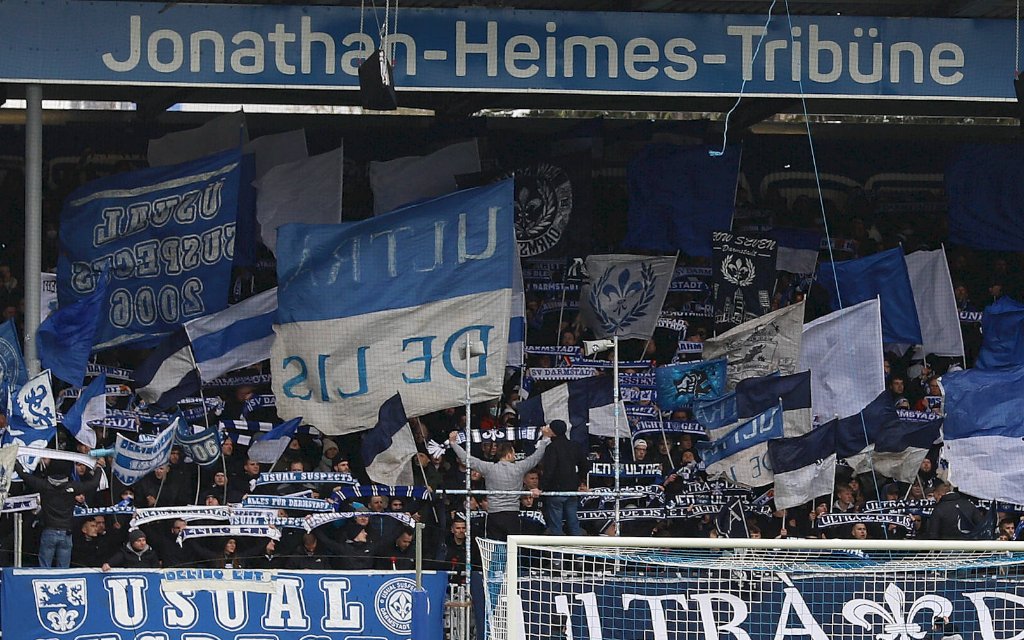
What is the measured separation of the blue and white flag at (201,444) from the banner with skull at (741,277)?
6.46m

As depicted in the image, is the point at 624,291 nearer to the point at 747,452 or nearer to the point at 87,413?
the point at 747,452

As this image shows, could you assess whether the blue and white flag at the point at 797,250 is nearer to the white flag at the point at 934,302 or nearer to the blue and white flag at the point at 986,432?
the white flag at the point at 934,302

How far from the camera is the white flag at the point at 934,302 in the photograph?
21375mm

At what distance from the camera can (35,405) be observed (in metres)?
15.8

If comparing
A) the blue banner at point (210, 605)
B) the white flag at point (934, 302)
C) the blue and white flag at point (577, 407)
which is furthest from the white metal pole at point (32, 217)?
the white flag at point (934, 302)

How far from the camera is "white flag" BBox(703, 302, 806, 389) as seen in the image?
63.9ft

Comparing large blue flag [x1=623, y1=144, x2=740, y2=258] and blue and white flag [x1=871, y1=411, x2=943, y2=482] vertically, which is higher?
large blue flag [x1=623, y1=144, x2=740, y2=258]

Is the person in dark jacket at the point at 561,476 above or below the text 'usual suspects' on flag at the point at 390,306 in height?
below

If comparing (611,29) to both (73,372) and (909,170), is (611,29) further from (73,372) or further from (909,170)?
(909,170)

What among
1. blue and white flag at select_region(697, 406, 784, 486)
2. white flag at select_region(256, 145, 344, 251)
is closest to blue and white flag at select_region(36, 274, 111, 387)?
white flag at select_region(256, 145, 344, 251)

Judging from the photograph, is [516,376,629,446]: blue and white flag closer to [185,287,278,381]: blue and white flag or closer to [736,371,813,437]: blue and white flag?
[736,371,813,437]: blue and white flag

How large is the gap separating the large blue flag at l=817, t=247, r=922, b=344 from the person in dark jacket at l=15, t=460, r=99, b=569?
9.64 m

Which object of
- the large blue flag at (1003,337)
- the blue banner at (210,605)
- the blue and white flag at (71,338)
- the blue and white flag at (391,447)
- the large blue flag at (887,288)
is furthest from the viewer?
the large blue flag at (887,288)

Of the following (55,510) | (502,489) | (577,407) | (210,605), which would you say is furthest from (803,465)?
(55,510)
